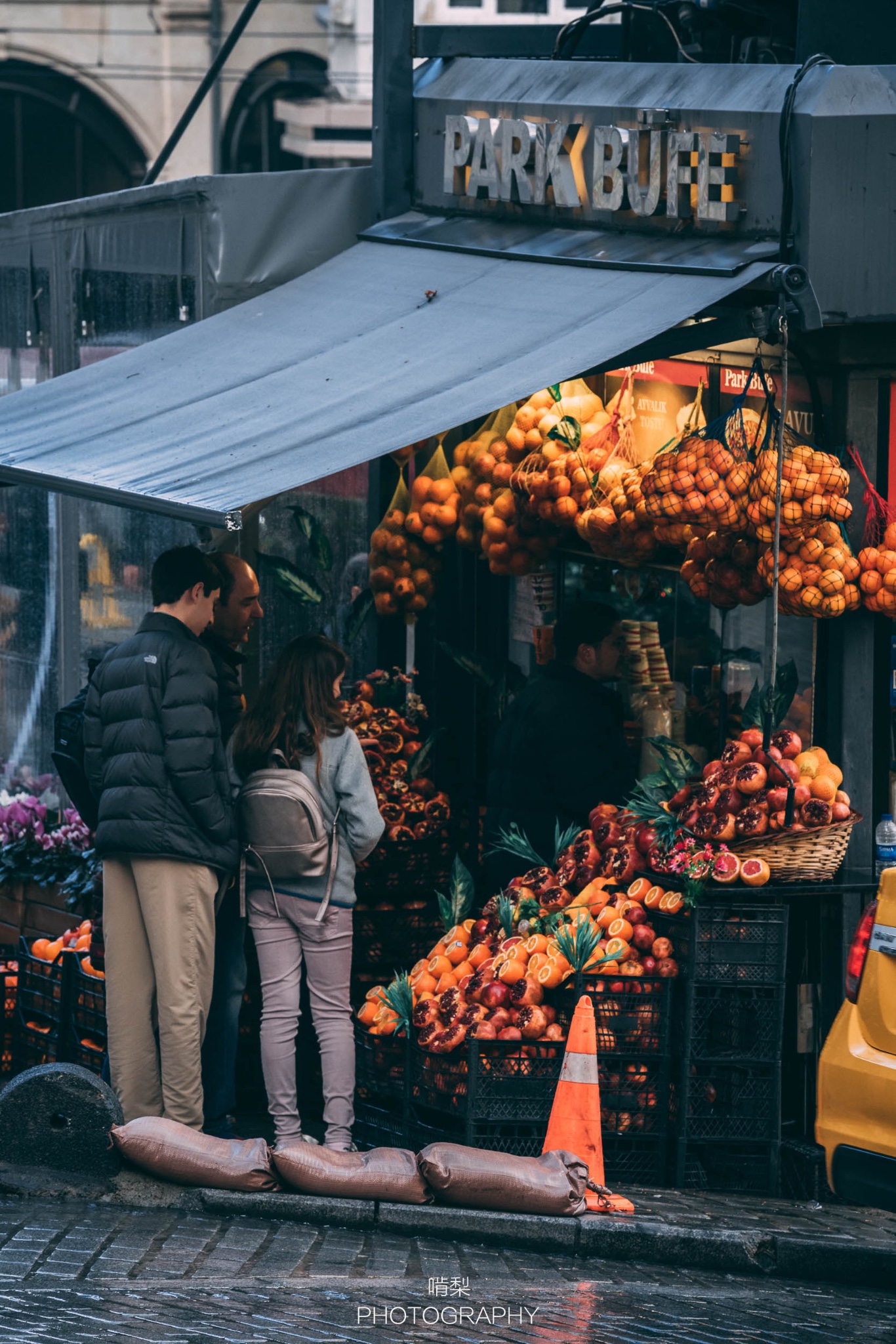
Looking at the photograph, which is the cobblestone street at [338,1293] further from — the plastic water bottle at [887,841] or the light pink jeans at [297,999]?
the plastic water bottle at [887,841]

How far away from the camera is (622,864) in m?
7.11

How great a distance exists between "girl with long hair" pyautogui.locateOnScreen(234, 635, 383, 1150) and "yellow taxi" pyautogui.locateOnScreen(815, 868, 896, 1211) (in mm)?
1817

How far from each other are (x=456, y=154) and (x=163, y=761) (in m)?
3.28

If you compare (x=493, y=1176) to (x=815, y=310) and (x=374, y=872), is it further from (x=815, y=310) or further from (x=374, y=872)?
(x=815, y=310)

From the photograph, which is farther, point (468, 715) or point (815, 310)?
Result: point (468, 715)

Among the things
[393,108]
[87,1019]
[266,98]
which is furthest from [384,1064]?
[266,98]

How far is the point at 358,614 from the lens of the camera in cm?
923

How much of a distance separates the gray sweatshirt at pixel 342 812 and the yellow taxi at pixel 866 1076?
1813 millimetres

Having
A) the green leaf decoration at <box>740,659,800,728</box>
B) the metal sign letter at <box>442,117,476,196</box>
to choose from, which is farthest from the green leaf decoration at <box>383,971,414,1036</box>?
the metal sign letter at <box>442,117,476,196</box>

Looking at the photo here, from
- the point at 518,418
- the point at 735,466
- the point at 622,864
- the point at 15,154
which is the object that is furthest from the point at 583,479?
the point at 15,154

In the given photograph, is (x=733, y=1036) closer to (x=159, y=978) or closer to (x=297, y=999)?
(x=297, y=999)

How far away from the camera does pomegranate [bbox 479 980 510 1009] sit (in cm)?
693

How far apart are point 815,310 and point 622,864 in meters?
2.03

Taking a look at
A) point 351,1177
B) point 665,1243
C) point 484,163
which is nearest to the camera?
point 665,1243
